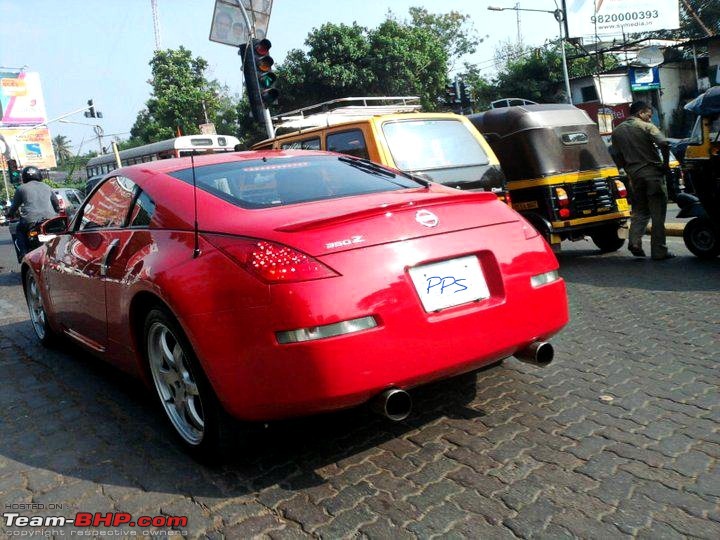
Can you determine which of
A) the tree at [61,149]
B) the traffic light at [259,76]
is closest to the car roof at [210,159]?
the traffic light at [259,76]

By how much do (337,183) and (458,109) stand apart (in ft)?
60.0

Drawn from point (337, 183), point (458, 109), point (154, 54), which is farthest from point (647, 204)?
point (154, 54)

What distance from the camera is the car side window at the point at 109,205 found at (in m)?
3.76

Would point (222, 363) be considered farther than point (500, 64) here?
No

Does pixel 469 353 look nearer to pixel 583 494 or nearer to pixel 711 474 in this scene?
pixel 583 494

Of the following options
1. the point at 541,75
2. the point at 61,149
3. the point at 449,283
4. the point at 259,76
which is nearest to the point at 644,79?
the point at 541,75

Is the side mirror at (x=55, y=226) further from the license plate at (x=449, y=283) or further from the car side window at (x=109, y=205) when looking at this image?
the license plate at (x=449, y=283)

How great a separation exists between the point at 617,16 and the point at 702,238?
26.0 m

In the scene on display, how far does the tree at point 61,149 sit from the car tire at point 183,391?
4101 inches

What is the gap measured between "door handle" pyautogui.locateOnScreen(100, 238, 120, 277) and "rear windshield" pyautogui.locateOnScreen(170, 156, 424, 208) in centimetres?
52

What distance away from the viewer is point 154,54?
1852 inches

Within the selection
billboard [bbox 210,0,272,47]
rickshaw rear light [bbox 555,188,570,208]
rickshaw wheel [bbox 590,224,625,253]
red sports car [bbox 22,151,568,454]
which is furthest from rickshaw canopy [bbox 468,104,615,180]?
billboard [bbox 210,0,272,47]

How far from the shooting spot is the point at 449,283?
9.21ft

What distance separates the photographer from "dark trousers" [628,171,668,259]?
25.5 feet
